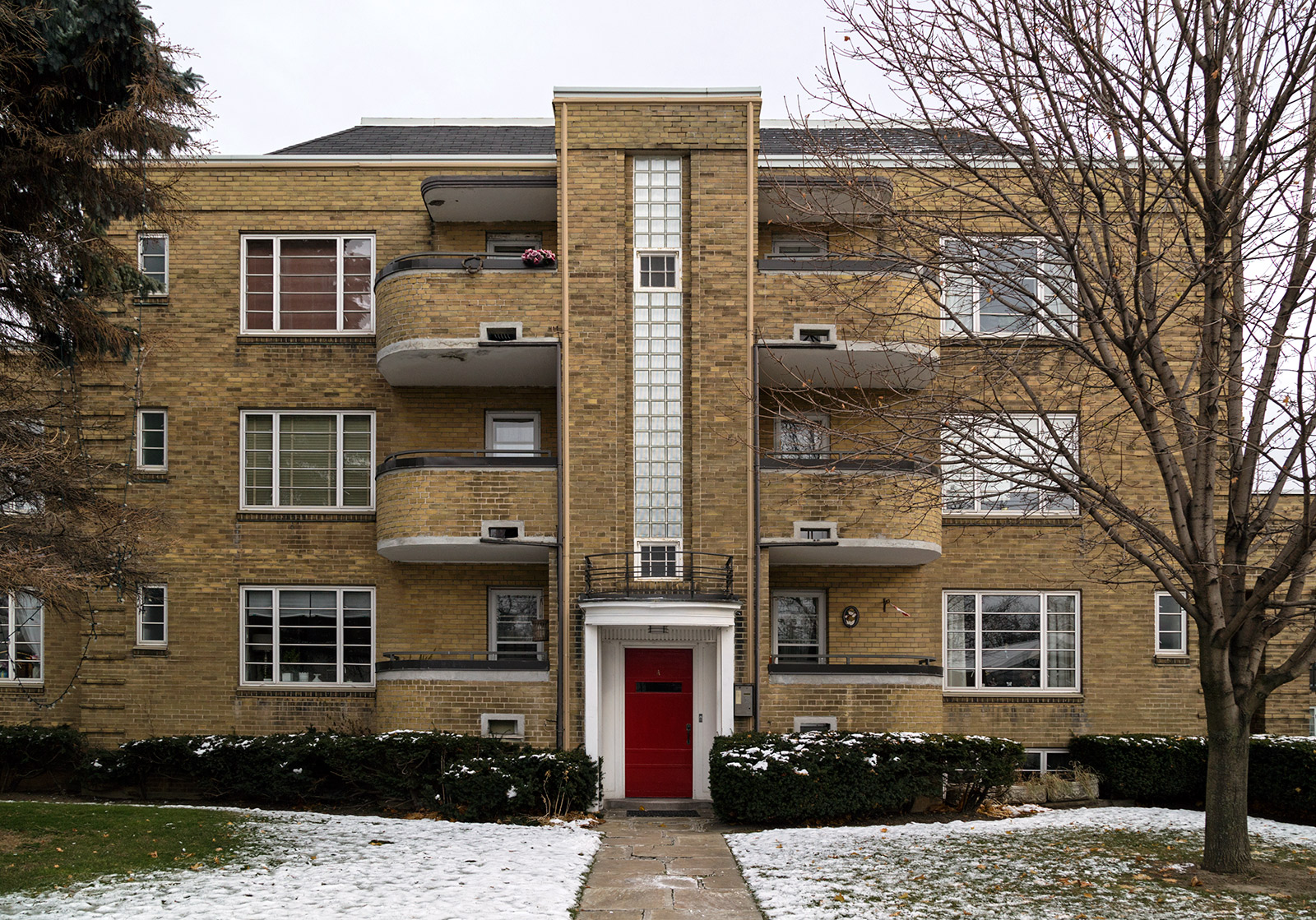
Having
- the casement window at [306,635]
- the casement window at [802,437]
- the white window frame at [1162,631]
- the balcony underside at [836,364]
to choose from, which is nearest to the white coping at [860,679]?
the casement window at [802,437]

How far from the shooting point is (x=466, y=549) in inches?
704

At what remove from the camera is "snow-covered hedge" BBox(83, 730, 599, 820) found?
15445mm

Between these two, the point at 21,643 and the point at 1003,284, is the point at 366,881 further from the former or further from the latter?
the point at 21,643

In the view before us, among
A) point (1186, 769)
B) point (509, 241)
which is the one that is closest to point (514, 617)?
point (509, 241)

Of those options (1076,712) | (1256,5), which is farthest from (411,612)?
(1256,5)

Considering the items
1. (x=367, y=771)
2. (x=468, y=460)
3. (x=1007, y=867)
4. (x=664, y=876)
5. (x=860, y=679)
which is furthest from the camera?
(x=468, y=460)

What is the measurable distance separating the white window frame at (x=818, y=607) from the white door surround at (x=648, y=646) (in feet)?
5.97

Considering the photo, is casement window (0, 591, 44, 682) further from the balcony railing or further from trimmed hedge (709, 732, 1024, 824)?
the balcony railing

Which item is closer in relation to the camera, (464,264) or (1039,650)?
(464,264)

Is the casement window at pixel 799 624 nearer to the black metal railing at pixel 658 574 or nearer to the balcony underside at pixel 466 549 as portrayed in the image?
the black metal railing at pixel 658 574

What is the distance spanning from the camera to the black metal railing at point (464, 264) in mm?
17516

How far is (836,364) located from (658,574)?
15.0 feet

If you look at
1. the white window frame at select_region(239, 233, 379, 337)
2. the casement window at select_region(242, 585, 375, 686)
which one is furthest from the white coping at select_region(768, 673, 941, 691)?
the white window frame at select_region(239, 233, 379, 337)

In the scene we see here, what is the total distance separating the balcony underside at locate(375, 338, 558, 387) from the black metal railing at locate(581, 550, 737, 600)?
3442mm
